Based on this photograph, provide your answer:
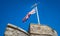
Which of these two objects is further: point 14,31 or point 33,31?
point 33,31

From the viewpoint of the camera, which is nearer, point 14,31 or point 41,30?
point 14,31

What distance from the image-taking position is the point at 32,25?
889 cm

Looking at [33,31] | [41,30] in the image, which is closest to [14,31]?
[33,31]

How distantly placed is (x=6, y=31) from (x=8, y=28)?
0.19 m

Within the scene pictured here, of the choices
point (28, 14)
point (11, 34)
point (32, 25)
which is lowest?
point (11, 34)

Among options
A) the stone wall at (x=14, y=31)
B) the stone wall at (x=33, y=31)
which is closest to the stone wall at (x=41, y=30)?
the stone wall at (x=33, y=31)

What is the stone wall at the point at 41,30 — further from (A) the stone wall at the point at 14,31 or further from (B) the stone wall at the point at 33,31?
(A) the stone wall at the point at 14,31

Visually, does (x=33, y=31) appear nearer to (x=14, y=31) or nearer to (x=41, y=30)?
(x=41, y=30)

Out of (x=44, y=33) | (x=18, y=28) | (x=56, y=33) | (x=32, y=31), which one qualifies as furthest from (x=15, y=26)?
(x=56, y=33)

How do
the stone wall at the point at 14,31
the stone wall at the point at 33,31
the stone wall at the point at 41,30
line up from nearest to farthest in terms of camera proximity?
1. the stone wall at the point at 14,31
2. the stone wall at the point at 33,31
3. the stone wall at the point at 41,30

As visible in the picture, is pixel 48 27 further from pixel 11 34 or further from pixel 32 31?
pixel 11 34

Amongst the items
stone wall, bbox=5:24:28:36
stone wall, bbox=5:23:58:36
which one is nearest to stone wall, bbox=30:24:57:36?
stone wall, bbox=5:23:58:36

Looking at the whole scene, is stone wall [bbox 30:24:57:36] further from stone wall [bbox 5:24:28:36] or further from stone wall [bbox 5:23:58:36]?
stone wall [bbox 5:24:28:36]

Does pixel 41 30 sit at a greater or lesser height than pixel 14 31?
greater
